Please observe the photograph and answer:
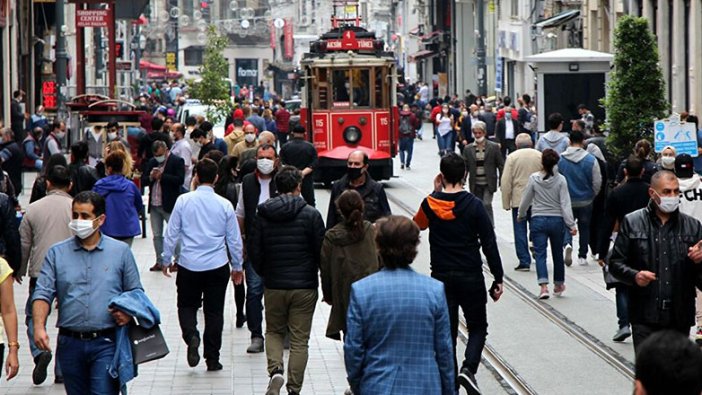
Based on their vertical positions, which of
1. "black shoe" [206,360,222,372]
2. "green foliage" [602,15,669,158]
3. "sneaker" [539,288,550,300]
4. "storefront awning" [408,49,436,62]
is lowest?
"black shoe" [206,360,222,372]

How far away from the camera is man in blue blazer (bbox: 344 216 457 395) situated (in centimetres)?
782

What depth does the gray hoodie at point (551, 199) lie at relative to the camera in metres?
16.8

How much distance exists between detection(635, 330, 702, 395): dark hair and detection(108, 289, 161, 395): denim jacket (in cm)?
452

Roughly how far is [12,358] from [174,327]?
6.46 meters

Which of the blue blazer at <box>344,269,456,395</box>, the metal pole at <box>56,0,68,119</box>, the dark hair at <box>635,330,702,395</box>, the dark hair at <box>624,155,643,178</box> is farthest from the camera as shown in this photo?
the metal pole at <box>56,0,68,119</box>

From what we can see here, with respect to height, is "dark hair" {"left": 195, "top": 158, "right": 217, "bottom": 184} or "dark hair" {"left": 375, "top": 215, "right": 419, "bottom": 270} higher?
"dark hair" {"left": 195, "top": 158, "right": 217, "bottom": 184}

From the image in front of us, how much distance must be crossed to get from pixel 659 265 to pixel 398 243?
2957mm

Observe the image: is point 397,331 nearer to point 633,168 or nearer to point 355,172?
point 355,172

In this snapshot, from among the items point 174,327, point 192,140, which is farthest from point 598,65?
point 174,327

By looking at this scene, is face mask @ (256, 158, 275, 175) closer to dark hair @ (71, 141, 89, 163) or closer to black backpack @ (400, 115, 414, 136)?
dark hair @ (71, 141, 89, 163)

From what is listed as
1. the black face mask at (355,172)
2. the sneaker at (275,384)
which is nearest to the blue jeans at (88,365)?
the sneaker at (275,384)

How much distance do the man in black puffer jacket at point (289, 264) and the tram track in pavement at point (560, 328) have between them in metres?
1.62

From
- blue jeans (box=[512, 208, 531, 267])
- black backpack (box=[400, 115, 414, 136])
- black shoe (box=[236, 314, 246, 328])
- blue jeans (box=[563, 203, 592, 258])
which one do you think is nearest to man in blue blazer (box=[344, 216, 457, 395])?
black shoe (box=[236, 314, 246, 328])

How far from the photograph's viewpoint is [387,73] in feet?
112
